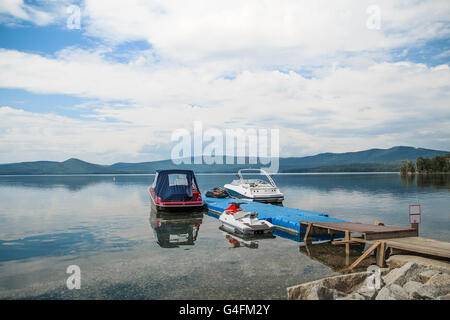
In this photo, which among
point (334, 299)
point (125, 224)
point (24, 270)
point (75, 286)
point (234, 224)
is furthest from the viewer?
point (125, 224)

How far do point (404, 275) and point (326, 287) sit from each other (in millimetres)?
2655

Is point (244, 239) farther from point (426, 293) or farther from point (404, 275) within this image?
point (426, 293)

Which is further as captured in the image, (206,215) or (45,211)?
(45,211)

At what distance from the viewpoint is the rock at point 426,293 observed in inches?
302

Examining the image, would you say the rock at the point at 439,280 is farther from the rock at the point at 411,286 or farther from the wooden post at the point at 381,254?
the wooden post at the point at 381,254

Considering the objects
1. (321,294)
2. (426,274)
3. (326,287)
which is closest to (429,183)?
(426,274)

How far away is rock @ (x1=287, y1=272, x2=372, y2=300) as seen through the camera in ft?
25.8

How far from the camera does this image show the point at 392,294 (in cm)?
784
